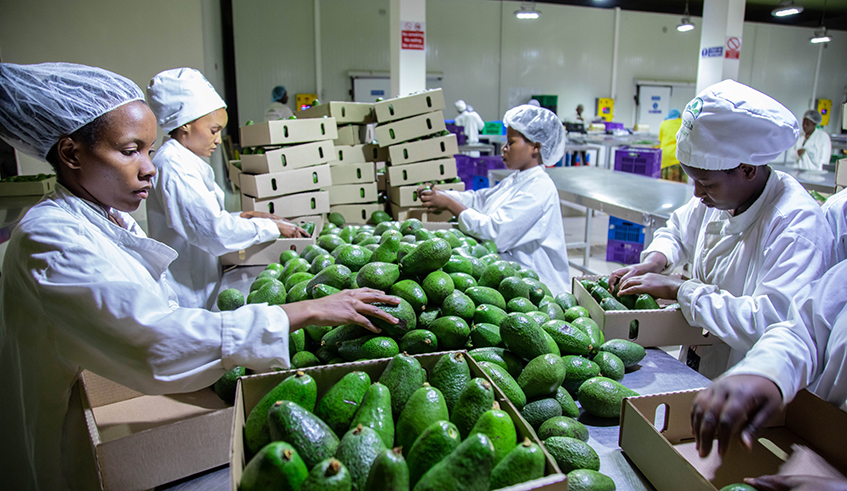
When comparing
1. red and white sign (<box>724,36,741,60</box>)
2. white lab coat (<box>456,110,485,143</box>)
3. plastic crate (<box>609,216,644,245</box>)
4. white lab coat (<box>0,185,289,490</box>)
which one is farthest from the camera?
white lab coat (<box>456,110,485,143</box>)

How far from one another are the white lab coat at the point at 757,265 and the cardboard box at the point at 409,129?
2.69 metres

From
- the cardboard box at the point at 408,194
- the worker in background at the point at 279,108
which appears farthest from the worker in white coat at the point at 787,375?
the worker in background at the point at 279,108

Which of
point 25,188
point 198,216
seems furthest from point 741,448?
point 25,188

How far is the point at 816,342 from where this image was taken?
1288 mm

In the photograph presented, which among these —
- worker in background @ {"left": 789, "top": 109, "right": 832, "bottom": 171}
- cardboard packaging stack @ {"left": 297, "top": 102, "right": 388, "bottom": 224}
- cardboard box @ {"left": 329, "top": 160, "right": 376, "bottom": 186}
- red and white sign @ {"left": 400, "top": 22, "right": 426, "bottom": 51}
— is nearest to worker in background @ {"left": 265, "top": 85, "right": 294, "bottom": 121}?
red and white sign @ {"left": 400, "top": 22, "right": 426, "bottom": 51}

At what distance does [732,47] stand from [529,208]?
7508 millimetres

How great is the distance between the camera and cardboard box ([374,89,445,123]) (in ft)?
13.8

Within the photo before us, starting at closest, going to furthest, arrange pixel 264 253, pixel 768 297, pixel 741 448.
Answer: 1. pixel 741 448
2. pixel 768 297
3. pixel 264 253

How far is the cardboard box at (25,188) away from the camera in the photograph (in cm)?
451

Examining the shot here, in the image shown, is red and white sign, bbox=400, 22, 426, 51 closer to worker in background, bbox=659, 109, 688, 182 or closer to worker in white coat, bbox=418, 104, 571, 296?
worker in white coat, bbox=418, 104, 571, 296

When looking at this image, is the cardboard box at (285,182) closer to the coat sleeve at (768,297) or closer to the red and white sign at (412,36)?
the coat sleeve at (768,297)

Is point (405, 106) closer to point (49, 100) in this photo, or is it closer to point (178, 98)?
point (178, 98)

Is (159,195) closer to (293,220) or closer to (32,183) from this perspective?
(293,220)

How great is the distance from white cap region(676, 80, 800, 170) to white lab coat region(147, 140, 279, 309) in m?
2.13
